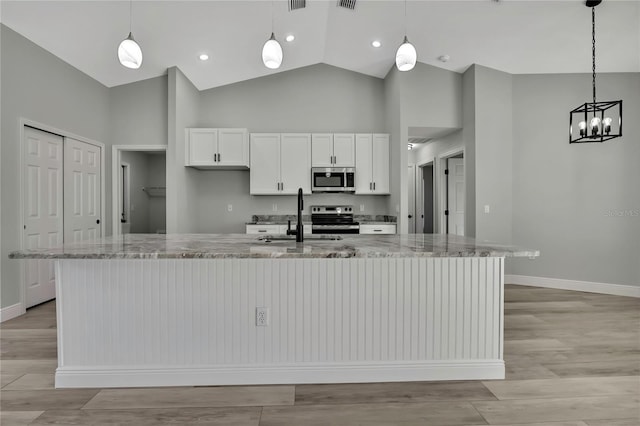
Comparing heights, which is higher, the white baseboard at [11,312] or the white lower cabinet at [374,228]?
the white lower cabinet at [374,228]

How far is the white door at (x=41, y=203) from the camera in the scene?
3812 mm

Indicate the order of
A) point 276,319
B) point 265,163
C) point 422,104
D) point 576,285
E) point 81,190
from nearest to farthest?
point 276,319 < point 81,190 < point 576,285 < point 422,104 < point 265,163

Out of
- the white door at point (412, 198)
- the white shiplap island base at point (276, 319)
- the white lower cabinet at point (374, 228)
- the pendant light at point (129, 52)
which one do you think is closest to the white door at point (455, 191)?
the white lower cabinet at point (374, 228)

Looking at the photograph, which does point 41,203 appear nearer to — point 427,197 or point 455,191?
point 455,191

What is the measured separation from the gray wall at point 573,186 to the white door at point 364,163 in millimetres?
1973

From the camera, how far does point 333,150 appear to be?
5.62 m

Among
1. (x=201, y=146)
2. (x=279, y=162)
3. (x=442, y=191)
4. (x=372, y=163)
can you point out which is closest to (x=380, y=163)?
(x=372, y=163)

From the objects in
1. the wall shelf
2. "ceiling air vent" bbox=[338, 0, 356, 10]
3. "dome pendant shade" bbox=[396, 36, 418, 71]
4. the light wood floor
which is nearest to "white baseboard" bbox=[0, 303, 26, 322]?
the light wood floor

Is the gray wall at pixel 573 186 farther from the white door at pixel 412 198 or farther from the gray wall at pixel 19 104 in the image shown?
the gray wall at pixel 19 104

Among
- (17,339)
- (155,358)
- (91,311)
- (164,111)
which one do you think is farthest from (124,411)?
(164,111)

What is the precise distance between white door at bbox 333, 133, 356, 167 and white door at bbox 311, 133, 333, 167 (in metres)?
0.06

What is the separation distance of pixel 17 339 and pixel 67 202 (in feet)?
6.25

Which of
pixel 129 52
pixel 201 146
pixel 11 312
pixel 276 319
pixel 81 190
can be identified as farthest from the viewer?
pixel 201 146

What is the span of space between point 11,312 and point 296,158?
12.4ft
